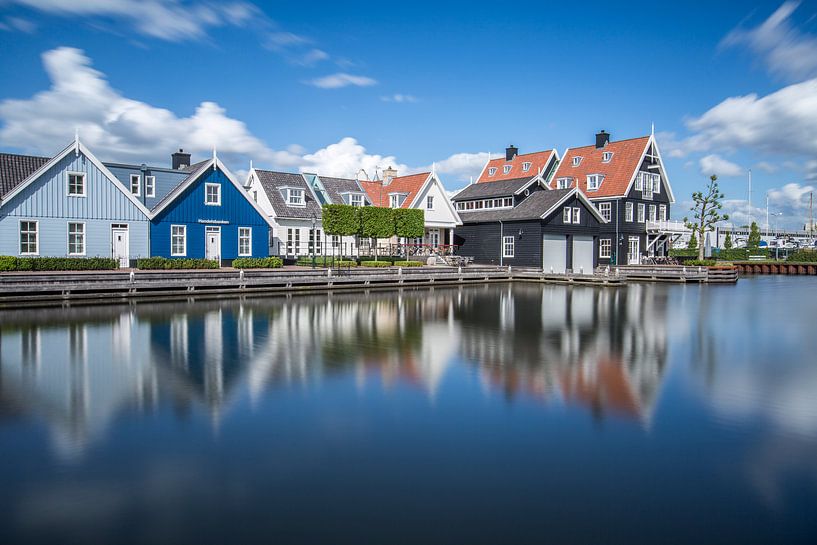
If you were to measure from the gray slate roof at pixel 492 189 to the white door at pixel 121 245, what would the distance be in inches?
1086

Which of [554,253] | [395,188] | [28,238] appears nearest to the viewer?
[28,238]

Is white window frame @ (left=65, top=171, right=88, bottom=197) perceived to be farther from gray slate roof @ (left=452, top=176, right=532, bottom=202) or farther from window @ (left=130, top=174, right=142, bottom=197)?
gray slate roof @ (left=452, top=176, right=532, bottom=202)

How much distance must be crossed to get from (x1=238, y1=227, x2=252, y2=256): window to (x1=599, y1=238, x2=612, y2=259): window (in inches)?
1148

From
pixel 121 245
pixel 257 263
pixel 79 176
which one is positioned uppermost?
pixel 79 176

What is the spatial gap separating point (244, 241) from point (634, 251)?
33.6 meters

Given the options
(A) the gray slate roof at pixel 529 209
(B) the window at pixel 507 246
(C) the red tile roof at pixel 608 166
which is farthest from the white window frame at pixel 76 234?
(C) the red tile roof at pixel 608 166

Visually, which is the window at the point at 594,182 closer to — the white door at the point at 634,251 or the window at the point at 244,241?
the white door at the point at 634,251

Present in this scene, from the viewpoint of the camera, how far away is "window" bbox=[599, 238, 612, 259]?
49312 millimetres

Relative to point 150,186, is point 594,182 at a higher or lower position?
higher

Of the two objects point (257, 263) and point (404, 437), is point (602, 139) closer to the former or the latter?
point (257, 263)

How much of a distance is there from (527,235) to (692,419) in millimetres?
34656

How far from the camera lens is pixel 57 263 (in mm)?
28344

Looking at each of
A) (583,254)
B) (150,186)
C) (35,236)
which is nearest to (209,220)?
(150,186)

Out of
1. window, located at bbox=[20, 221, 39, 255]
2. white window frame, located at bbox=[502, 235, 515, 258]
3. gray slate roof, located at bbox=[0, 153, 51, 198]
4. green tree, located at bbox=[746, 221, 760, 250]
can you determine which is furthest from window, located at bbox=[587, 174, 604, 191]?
green tree, located at bbox=[746, 221, 760, 250]
